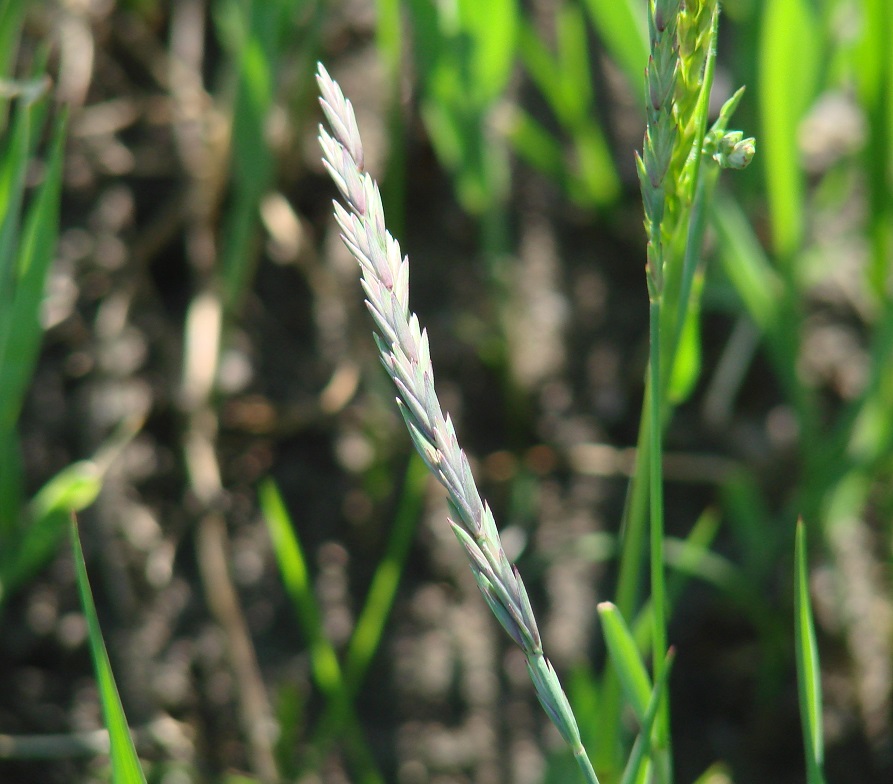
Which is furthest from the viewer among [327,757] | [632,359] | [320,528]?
[632,359]

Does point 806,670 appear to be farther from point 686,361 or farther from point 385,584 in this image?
point 385,584

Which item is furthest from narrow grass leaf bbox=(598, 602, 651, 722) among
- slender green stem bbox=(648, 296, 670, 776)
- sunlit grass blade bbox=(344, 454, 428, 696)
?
sunlit grass blade bbox=(344, 454, 428, 696)

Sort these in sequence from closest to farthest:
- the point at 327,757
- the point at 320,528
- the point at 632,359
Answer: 1. the point at 327,757
2. the point at 320,528
3. the point at 632,359

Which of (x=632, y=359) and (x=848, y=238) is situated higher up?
(x=848, y=238)

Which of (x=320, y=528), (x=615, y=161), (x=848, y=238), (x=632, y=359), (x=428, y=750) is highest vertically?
(x=615, y=161)

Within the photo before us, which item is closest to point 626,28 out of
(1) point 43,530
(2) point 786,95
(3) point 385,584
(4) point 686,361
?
(2) point 786,95

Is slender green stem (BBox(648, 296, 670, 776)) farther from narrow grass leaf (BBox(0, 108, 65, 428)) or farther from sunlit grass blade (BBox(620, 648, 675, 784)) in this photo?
narrow grass leaf (BBox(0, 108, 65, 428))

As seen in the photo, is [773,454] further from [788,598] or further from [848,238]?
[848,238]

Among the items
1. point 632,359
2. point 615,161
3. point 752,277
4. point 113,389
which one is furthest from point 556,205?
point 113,389
